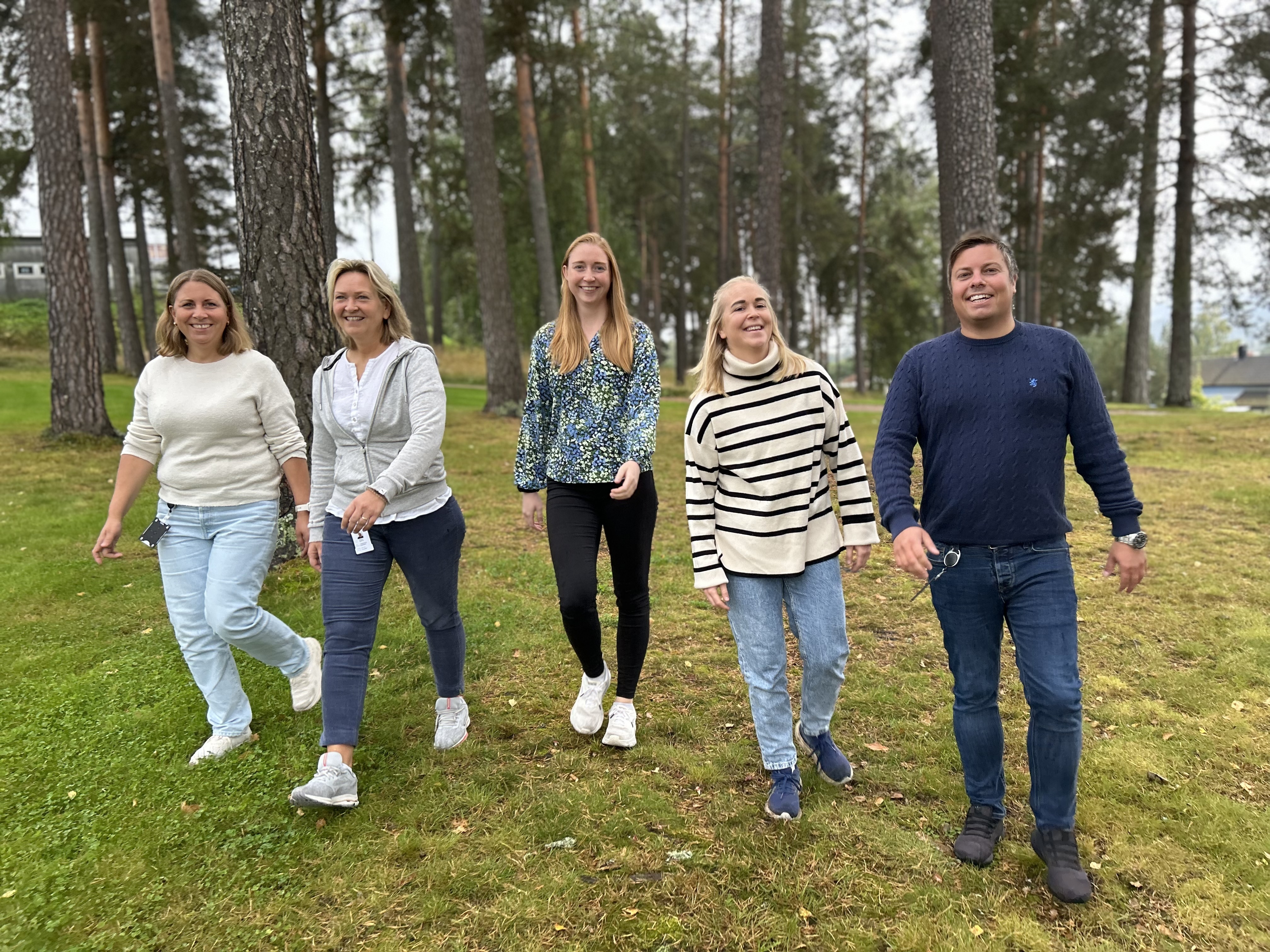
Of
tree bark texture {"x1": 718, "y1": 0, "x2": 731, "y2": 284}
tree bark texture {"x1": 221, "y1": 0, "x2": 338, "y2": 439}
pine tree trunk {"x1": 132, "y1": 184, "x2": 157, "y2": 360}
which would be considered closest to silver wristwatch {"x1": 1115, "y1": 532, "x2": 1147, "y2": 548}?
tree bark texture {"x1": 221, "y1": 0, "x2": 338, "y2": 439}

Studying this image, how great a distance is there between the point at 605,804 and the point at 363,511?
1509 mm

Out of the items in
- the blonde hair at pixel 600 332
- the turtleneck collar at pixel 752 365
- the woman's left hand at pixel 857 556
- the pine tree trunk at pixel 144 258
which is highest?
the pine tree trunk at pixel 144 258

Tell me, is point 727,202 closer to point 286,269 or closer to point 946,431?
point 286,269

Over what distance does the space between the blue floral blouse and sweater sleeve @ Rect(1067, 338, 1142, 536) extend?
4.99 ft

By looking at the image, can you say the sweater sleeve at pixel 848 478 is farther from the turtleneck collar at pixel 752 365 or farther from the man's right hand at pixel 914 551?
the man's right hand at pixel 914 551

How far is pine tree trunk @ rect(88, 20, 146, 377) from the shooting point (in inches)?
A: 744

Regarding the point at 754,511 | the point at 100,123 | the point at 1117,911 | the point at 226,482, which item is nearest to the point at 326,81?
the point at 100,123

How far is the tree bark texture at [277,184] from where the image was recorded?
5367mm

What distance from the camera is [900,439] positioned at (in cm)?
256

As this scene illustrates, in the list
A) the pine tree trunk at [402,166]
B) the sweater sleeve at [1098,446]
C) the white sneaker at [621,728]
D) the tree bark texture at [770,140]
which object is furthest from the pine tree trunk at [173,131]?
the sweater sleeve at [1098,446]

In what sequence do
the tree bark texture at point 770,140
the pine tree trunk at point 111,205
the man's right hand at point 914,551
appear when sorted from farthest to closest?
1. the pine tree trunk at point 111,205
2. the tree bark texture at point 770,140
3. the man's right hand at point 914,551

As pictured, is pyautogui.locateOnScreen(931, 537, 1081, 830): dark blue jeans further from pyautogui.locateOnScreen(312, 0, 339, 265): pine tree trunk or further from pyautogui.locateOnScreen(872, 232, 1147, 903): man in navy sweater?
pyautogui.locateOnScreen(312, 0, 339, 265): pine tree trunk

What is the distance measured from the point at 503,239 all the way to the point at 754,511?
37.2 ft

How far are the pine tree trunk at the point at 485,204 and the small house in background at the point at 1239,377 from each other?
61.5 meters
